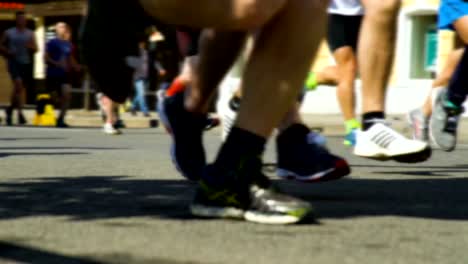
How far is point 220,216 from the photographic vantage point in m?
3.81

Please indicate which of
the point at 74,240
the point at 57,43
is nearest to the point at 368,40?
the point at 74,240

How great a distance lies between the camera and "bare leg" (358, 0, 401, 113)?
18.8 feet

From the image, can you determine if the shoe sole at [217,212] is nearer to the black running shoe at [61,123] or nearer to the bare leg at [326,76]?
the bare leg at [326,76]

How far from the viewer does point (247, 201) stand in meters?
3.84

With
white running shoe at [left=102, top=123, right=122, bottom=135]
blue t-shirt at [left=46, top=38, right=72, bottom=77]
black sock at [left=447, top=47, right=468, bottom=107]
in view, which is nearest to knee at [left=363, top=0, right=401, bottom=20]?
black sock at [left=447, top=47, right=468, bottom=107]

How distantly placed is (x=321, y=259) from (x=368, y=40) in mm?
2972

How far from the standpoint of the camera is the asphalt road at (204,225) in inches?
121

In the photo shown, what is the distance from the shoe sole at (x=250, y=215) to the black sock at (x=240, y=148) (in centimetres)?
15

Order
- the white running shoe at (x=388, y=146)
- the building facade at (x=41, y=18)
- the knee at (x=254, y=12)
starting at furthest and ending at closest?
the building facade at (x=41, y=18), the white running shoe at (x=388, y=146), the knee at (x=254, y=12)

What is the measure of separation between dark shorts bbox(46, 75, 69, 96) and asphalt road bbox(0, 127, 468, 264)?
43.1 ft

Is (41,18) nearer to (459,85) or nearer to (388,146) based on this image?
(459,85)

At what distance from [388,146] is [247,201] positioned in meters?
1.65

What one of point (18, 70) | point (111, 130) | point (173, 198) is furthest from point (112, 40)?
point (18, 70)

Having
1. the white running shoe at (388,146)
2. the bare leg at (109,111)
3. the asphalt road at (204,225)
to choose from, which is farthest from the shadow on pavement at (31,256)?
the bare leg at (109,111)
